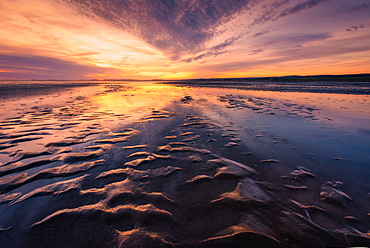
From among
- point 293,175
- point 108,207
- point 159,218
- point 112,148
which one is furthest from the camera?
point 112,148

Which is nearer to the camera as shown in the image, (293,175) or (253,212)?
(253,212)

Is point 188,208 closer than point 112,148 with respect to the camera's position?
Yes

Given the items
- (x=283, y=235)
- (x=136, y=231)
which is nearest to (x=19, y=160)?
(x=136, y=231)

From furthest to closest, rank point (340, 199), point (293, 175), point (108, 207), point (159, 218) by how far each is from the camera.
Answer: point (293, 175) < point (340, 199) < point (108, 207) < point (159, 218)

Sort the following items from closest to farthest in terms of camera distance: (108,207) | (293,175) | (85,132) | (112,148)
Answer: (108,207), (293,175), (112,148), (85,132)

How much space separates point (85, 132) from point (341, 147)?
342 inches

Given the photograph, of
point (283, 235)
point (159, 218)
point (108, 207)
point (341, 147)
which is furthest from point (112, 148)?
point (341, 147)

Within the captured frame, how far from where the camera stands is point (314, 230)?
203 cm

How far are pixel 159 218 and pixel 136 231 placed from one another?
13.5 inches

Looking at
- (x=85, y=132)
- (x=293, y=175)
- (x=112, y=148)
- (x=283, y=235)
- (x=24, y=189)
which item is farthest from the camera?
(x=85, y=132)

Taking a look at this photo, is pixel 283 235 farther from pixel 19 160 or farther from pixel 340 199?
pixel 19 160

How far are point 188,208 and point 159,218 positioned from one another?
48 centimetres

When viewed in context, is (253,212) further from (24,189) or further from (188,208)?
(24,189)

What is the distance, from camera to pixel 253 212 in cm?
233
